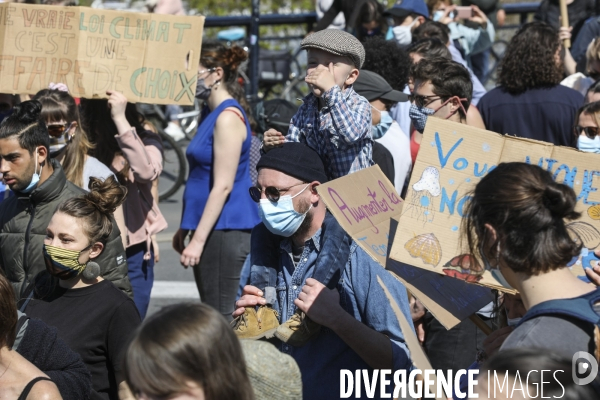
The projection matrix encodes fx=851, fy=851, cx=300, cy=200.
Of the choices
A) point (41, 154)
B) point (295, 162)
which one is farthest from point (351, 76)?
point (41, 154)

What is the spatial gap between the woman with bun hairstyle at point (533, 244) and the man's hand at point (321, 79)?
1.49 meters

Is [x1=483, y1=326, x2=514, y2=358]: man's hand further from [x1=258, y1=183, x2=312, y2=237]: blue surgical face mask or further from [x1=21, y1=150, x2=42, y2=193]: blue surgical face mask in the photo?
[x1=21, y1=150, x2=42, y2=193]: blue surgical face mask

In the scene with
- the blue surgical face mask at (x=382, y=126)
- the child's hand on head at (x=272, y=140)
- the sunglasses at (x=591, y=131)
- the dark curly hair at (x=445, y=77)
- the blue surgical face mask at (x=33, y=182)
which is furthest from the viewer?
the blue surgical face mask at (x=382, y=126)

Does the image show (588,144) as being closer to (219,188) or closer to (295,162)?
(295,162)

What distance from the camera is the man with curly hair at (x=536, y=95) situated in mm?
5918

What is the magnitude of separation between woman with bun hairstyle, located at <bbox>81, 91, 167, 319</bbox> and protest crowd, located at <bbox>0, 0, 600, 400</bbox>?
14 millimetres

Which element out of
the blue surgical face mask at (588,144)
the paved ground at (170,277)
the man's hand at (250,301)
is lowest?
the paved ground at (170,277)

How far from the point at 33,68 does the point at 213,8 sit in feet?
43.6

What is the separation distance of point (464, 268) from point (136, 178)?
2848 millimetres

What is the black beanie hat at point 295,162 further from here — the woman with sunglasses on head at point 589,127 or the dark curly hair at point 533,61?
the dark curly hair at point 533,61

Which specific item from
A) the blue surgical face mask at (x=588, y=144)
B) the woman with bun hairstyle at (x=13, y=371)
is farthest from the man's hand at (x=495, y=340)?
the blue surgical face mask at (x=588, y=144)

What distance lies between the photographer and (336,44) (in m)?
3.89

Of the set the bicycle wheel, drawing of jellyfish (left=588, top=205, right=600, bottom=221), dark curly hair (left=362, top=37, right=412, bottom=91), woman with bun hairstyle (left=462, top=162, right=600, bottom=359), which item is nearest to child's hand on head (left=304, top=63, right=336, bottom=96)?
drawing of jellyfish (left=588, top=205, right=600, bottom=221)

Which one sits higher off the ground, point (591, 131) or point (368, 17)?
point (368, 17)
